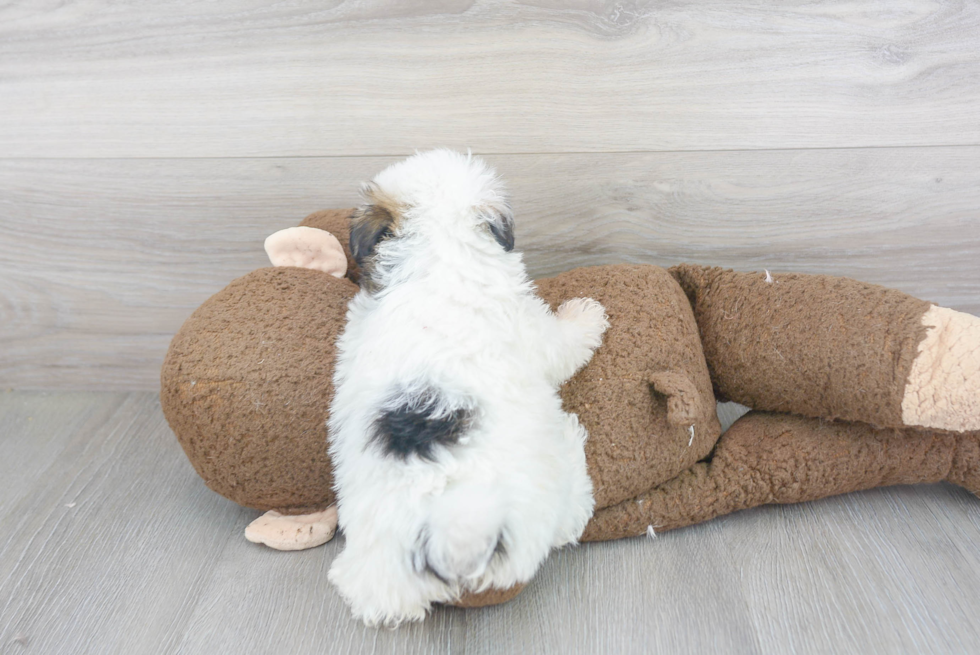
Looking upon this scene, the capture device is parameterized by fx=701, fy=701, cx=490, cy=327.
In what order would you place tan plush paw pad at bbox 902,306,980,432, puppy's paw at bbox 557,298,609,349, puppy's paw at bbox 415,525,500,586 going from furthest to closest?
puppy's paw at bbox 557,298,609,349 < tan plush paw pad at bbox 902,306,980,432 < puppy's paw at bbox 415,525,500,586

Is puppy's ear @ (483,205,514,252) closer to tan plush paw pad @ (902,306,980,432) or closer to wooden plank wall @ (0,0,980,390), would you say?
wooden plank wall @ (0,0,980,390)

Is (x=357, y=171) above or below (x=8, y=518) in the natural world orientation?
above

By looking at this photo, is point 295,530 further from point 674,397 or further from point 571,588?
point 674,397

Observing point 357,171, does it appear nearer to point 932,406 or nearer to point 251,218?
point 251,218

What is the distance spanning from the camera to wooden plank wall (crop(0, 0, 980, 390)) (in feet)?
3.82

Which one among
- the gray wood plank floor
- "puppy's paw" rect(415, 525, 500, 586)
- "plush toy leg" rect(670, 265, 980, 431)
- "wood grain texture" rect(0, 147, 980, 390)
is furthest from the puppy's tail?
"wood grain texture" rect(0, 147, 980, 390)

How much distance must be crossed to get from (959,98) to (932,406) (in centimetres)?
61

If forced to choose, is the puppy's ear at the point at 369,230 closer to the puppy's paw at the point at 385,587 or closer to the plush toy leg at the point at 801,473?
the puppy's paw at the point at 385,587

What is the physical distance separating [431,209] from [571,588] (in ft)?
1.74

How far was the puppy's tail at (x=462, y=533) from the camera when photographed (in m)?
0.75

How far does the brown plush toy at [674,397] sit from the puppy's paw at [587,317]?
1 cm

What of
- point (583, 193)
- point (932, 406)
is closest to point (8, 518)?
point (583, 193)

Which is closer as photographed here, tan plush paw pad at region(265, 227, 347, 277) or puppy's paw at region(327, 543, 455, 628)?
puppy's paw at region(327, 543, 455, 628)

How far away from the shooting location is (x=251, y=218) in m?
1.32
